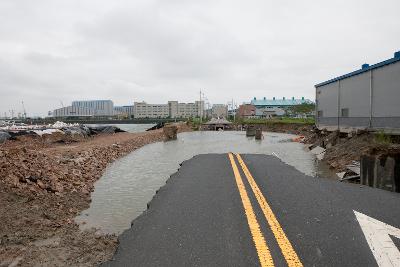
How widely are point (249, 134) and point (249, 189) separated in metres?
68.1

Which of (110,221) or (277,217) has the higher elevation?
(277,217)

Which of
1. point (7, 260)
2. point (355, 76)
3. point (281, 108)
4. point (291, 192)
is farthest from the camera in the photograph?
point (281, 108)

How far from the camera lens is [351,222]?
6250 mm

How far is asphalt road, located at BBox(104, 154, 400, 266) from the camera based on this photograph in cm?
482

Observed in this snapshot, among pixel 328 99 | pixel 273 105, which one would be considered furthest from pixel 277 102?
pixel 328 99

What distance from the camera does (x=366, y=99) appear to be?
90.7 ft

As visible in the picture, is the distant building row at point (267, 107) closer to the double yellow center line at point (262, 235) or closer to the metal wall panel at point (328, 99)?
the metal wall panel at point (328, 99)

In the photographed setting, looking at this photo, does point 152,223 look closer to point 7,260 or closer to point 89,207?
point 7,260

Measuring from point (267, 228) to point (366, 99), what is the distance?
25.4 m

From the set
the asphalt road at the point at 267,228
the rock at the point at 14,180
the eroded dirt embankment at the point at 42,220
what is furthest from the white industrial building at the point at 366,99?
the rock at the point at 14,180

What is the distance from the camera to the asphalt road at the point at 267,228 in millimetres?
4820

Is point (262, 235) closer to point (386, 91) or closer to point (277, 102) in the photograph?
point (386, 91)

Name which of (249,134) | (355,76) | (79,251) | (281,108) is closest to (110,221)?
(79,251)

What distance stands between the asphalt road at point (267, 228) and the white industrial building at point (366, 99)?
17427 millimetres
